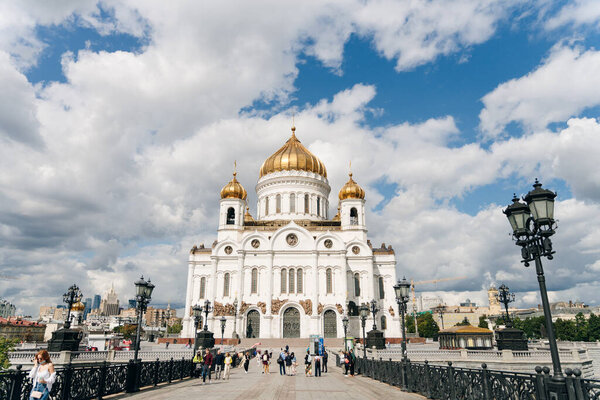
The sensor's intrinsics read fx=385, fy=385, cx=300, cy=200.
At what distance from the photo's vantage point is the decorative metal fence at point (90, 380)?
773cm

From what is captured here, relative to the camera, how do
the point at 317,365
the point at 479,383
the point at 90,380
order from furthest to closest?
the point at 317,365 → the point at 90,380 → the point at 479,383

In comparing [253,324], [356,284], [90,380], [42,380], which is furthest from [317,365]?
[356,284]

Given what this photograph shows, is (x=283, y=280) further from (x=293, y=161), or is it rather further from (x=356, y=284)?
(x=293, y=161)

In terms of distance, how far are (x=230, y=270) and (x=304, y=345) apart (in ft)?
43.6

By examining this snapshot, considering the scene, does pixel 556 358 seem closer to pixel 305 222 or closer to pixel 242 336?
pixel 242 336

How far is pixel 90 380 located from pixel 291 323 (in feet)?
112

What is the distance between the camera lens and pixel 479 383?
29.2 ft

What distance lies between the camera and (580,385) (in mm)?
5637

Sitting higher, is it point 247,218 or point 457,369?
point 247,218

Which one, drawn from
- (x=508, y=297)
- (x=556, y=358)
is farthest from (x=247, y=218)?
(x=556, y=358)

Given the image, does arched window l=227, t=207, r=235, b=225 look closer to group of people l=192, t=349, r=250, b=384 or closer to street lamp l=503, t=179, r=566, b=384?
group of people l=192, t=349, r=250, b=384

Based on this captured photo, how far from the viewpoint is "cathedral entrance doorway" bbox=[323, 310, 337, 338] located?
4272cm

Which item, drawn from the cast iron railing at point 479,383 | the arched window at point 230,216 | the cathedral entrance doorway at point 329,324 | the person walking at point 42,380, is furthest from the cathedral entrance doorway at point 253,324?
the person walking at point 42,380

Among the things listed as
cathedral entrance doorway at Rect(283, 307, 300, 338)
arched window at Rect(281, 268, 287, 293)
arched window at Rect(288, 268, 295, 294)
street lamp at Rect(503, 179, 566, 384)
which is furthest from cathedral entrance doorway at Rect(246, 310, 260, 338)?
street lamp at Rect(503, 179, 566, 384)
